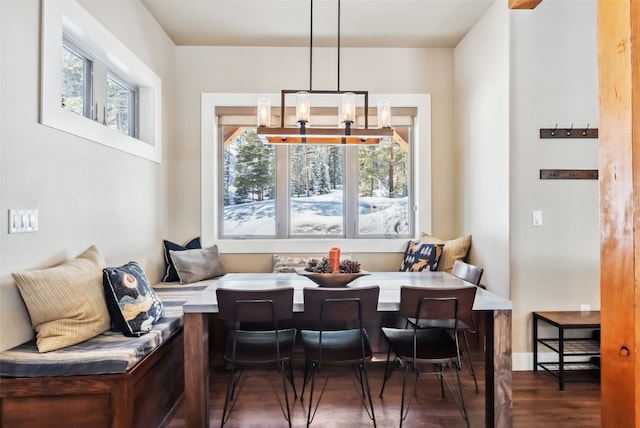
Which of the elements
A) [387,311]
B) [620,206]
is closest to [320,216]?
[387,311]

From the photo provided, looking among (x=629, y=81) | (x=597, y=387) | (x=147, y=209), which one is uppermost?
(x=629, y=81)

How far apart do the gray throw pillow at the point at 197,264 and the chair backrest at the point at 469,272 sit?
2.18 metres

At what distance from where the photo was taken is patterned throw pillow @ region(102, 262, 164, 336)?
1938 mm

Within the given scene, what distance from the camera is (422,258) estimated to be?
3393mm

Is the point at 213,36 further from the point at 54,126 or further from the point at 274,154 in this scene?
the point at 54,126

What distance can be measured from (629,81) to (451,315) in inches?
54.9

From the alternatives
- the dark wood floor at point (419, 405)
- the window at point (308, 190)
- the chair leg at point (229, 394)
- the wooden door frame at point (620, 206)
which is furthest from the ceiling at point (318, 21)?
the dark wood floor at point (419, 405)

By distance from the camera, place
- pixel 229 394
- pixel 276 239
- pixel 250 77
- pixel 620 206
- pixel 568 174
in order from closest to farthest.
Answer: pixel 620 206
pixel 229 394
pixel 568 174
pixel 250 77
pixel 276 239

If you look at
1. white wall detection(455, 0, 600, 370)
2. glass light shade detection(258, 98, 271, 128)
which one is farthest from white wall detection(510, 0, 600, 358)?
glass light shade detection(258, 98, 271, 128)

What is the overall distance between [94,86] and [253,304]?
196 cm

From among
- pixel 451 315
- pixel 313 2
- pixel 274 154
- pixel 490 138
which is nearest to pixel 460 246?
pixel 490 138

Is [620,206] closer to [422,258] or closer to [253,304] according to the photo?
[253,304]

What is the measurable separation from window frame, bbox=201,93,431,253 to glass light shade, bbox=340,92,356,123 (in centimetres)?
153

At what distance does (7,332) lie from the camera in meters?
1.66
